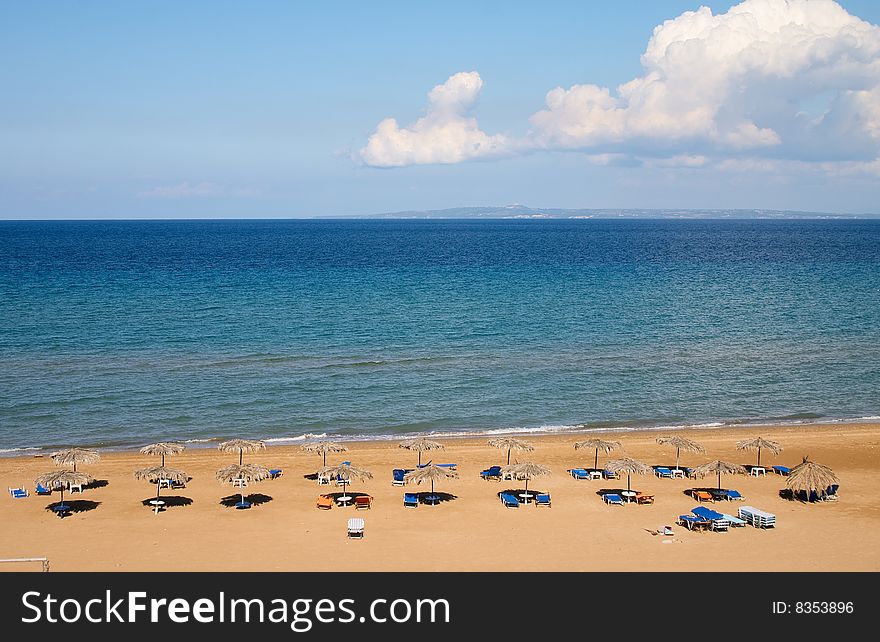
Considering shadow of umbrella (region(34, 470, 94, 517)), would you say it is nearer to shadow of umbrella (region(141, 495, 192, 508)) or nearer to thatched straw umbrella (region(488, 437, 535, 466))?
shadow of umbrella (region(141, 495, 192, 508))

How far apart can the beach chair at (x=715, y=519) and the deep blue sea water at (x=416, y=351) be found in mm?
13705

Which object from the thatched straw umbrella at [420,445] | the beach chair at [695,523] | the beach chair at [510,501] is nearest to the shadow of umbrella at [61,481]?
the thatched straw umbrella at [420,445]

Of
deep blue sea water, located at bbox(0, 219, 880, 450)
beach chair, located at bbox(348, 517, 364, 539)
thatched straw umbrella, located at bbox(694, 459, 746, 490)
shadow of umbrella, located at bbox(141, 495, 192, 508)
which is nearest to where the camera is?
beach chair, located at bbox(348, 517, 364, 539)

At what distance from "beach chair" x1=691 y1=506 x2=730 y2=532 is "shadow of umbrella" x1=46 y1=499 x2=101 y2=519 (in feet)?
68.3

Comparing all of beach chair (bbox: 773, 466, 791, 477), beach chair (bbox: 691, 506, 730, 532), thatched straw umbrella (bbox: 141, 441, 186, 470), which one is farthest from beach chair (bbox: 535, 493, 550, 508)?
thatched straw umbrella (bbox: 141, 441, 186, 470)

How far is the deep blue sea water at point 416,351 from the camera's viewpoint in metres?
40.1

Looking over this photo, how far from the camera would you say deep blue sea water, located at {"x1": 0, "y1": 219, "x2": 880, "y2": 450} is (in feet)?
132

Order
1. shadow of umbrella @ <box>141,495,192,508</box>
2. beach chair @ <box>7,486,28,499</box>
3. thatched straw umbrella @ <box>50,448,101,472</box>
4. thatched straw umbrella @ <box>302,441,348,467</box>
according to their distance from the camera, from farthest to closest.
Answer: thatched straw umbrella @ <box>302,441,348,467</box> → thatched straw umbrella @ <box>50,448,101,472</box> → beach chair @ <box>7,486,28,499</box> → shadow of umbrella @ <box>141,495,192,508</box>

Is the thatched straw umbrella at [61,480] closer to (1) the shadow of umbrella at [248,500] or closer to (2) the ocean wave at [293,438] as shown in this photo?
(1) the shadow of umbrella at [248,500]

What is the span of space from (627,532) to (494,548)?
4.52 meters

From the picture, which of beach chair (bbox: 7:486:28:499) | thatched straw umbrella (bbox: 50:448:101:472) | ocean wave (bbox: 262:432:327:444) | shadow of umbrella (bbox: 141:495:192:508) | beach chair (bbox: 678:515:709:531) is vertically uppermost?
thatched straw umbrella (bbox: 50:448:101:472)

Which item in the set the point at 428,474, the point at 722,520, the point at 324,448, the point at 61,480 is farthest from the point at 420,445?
the point at 61,480

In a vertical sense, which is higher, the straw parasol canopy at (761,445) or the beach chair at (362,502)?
the straw parasol canopy at (761,445)
